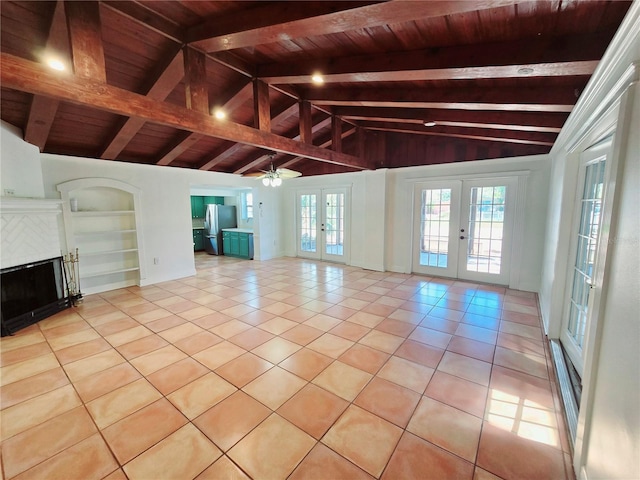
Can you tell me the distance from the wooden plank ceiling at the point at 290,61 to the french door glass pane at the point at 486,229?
4.24ft

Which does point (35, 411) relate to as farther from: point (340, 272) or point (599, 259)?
point (340, 272)

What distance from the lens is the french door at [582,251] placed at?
228 cm

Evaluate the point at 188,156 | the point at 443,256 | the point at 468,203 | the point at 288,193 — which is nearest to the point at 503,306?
the point at 443,256

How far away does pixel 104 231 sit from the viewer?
15.9 ft

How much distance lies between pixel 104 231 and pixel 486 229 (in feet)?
22.6

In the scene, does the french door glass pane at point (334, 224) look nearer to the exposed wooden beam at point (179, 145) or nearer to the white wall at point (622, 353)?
the exposed wooden beam at point (179, 145)

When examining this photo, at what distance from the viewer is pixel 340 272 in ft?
20.3

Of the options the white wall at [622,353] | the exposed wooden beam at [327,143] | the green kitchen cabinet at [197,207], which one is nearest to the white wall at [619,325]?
the white wall at [622,353]

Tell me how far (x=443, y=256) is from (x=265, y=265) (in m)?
4.20

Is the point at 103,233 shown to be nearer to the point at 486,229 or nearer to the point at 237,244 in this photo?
the point at 237,244

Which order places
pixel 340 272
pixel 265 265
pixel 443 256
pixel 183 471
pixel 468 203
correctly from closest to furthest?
pixel 183 471 → pixel 468 203 → pixel 443 256 → pixel 340 272 → pixel 265 265

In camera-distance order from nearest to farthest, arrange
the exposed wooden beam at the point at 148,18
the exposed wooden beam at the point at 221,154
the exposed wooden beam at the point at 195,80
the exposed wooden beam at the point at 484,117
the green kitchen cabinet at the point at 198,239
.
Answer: the exposed wooden beam at the point at 148,18
the exposed wooden beam at the point at 195,80
the exposed wooden beam at the point at 484,117
the exposed wooden beam at the point at 221,154
the green kitchen cabinet at the point at 198,239

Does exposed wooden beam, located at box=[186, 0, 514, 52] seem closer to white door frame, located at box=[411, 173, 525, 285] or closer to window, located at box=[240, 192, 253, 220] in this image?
white door frame, located at box=[411, 173, 525, 285]

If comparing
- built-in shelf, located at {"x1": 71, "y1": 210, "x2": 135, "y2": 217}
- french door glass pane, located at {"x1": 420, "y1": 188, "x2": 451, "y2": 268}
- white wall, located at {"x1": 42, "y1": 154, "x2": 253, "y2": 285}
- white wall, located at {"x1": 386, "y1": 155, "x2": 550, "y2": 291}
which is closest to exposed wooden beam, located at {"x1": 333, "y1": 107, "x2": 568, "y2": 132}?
white wall, located at {"x1": 386, "y1": 155, "x2": 550, "y2": 291}
